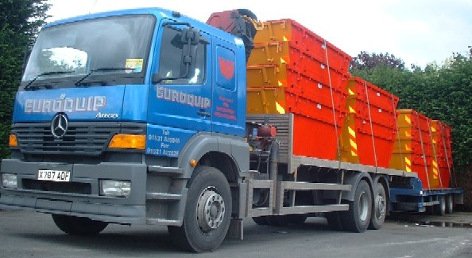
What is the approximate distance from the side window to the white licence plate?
4.94 ft

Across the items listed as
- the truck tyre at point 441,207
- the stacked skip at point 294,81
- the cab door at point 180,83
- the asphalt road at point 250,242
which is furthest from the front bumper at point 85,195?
the truck tyre at point 441,207

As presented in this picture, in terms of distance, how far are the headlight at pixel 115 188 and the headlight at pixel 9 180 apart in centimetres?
139

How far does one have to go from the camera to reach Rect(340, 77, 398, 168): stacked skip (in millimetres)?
10744

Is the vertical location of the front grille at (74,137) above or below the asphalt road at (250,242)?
above

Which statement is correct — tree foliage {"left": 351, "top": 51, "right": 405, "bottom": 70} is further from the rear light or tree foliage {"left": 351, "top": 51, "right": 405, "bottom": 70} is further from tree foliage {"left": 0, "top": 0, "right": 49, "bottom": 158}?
the rear light

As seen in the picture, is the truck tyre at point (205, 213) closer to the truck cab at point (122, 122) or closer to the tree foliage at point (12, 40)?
the truck cab at point (122, 122)

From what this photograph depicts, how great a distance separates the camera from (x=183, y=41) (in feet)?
21.1

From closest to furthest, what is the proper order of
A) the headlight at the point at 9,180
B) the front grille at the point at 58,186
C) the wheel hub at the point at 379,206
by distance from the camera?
the front grille at the point at 58,186 → the headlight at the point at 9,180 → the wheel hub at the point at 379,206

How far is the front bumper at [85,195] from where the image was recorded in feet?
19.6

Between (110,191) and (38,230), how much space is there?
110 inches

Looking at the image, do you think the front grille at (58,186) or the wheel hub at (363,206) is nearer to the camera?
→ the front grille at (58,186)

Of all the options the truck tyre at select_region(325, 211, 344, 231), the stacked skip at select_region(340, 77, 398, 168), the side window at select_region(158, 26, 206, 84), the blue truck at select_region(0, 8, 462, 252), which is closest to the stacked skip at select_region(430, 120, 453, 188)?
the stacked skip at select_region(340, 77, 398, 168)

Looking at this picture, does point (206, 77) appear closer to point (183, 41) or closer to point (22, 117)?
point (183, 41)

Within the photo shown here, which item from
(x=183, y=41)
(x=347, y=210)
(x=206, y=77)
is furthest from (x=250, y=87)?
(x=347, y=210)
